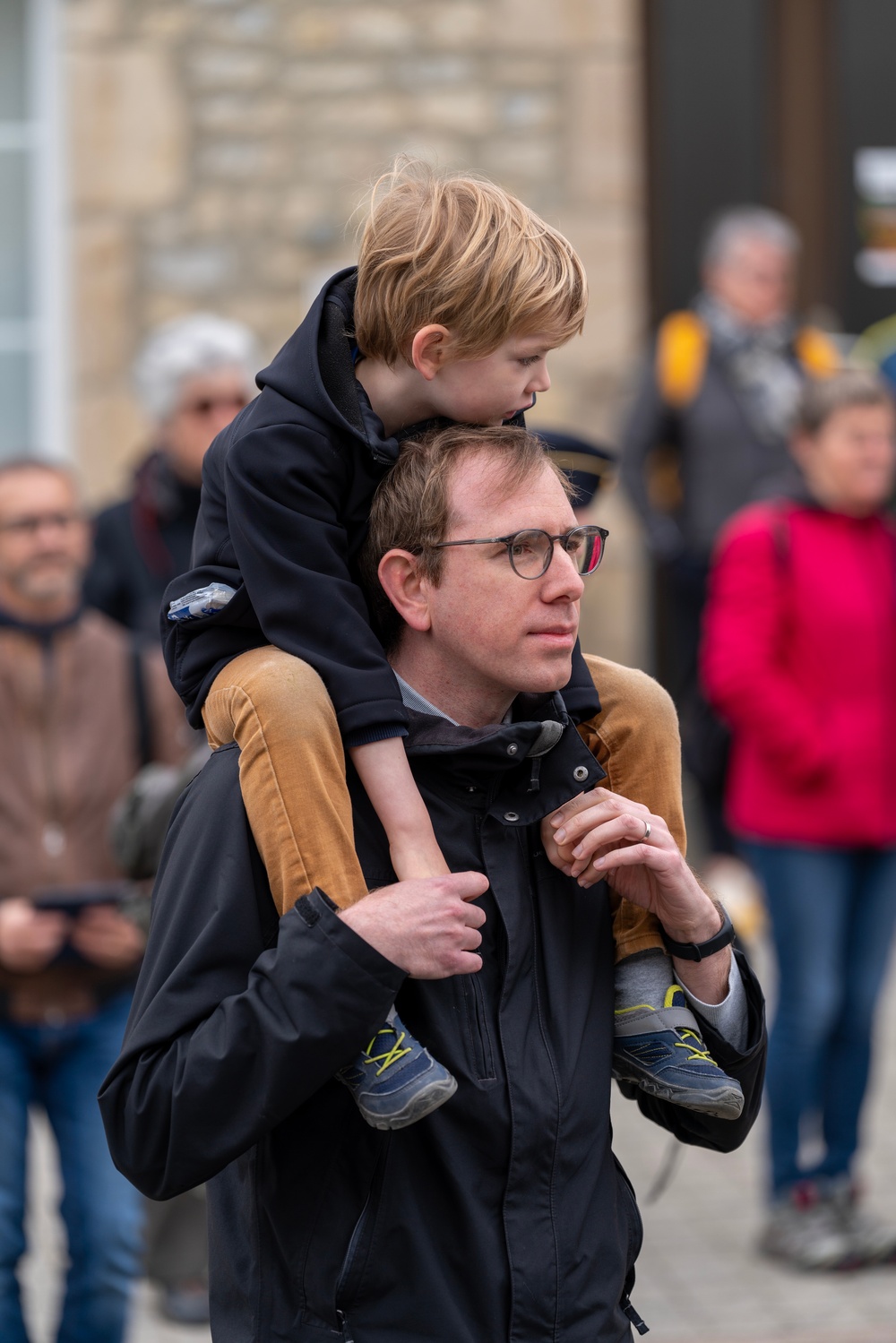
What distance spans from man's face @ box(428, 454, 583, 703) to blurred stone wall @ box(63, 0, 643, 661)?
6317 millimetres

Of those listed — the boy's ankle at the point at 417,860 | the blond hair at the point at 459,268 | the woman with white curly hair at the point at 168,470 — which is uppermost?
the blond hair at the point at 459,268

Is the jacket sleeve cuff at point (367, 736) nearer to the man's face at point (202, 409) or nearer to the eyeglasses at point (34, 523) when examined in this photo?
the eyeglasses at point (34, 523)

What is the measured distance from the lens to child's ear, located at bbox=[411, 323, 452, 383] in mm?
2182

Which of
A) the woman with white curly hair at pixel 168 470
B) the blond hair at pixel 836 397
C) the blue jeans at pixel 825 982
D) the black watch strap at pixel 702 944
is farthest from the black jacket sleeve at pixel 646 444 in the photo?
the black watch strap at pixel 702 944

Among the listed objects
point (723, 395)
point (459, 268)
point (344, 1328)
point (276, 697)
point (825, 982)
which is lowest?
point (825, 982)

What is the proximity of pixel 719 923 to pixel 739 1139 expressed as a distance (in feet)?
1.14

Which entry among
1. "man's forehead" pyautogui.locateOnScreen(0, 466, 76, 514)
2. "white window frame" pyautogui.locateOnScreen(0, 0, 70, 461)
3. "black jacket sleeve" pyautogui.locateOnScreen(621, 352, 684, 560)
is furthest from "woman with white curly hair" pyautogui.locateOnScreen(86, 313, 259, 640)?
"white window frame" pyautogui.locateOnScreen(0, 0, 70, 461)

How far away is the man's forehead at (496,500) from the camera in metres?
2.21

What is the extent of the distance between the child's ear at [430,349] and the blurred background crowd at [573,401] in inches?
65.3

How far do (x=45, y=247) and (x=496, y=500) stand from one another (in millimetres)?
6748

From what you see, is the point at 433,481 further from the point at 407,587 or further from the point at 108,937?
the point at 108,937

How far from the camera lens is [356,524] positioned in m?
2.31

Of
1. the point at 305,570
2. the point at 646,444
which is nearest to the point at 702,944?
the point at 305,570

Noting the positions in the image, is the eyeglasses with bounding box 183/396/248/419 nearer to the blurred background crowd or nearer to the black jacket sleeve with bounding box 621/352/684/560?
the blurred background crowd
